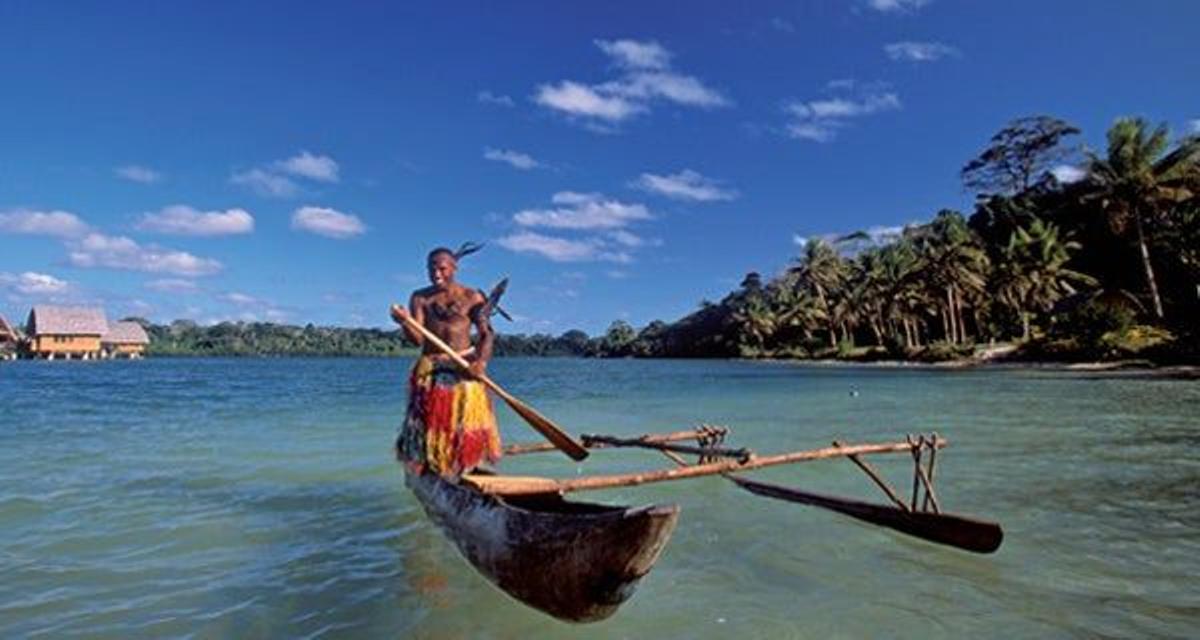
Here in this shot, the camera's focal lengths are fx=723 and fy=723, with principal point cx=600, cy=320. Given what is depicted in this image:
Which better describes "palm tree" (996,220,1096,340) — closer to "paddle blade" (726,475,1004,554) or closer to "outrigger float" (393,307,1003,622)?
"paddle blade" (726,475,1004,554)

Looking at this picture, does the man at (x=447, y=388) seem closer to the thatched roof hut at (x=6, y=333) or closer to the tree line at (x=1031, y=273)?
the tree line at (x=1031, y=273)

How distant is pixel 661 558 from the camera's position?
7.07 metres

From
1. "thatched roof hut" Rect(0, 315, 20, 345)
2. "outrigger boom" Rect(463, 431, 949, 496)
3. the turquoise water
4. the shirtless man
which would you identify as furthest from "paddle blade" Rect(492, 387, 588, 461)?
"thatched roof hut" Rect(0, 315, 20, 345)

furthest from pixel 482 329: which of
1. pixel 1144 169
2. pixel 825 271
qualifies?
pixel 825 271

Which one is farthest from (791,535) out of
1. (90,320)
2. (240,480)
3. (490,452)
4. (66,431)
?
(90,320)

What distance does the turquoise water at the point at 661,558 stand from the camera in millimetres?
5418

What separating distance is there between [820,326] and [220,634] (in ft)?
268

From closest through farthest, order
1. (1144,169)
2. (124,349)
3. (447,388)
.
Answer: (447,388)
(1144,169)
(124,349)

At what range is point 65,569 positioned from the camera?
22.0ft

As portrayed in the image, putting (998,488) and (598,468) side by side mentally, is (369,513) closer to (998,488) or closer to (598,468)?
(598,468)

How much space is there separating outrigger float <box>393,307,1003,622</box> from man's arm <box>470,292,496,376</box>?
27 centimetres

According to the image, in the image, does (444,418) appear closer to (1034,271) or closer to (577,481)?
(577,481)

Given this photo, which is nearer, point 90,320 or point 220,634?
point 220,634

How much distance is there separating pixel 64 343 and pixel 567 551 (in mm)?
98886
